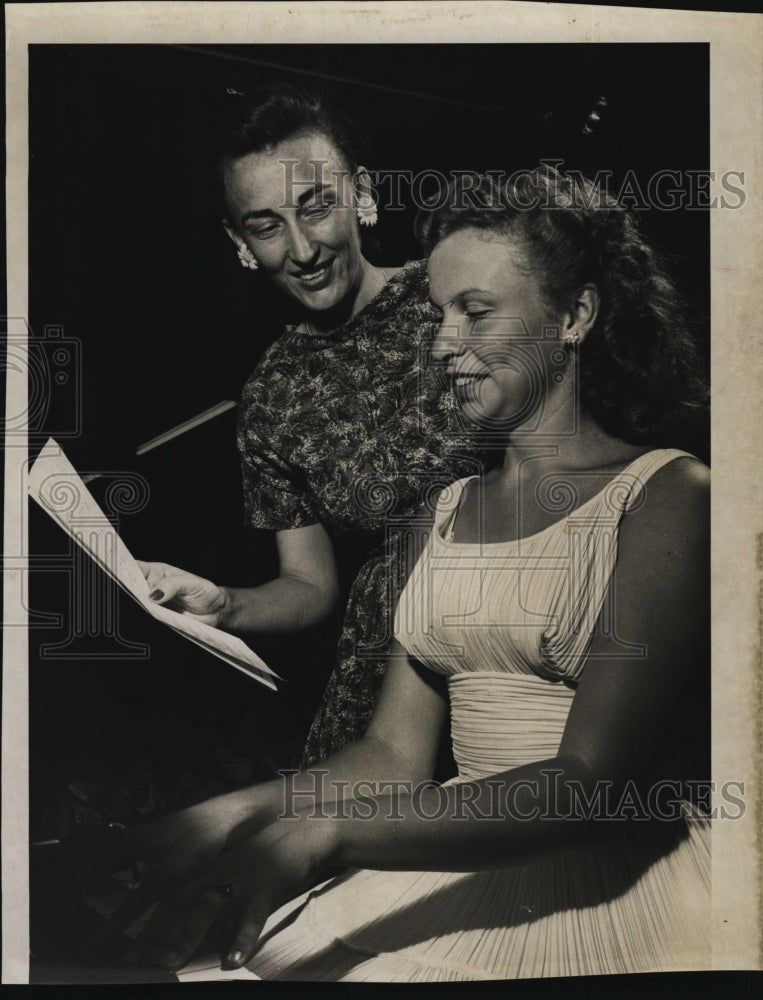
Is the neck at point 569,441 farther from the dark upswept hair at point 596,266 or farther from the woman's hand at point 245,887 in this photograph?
the woman's hand at point 245,887

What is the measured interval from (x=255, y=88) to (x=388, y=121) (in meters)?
0.45

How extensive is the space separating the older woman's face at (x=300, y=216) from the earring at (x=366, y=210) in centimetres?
3

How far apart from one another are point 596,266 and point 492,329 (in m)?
0.40

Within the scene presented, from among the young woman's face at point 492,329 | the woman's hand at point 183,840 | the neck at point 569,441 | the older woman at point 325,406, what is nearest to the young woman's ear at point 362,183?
the older woman at point 325,406

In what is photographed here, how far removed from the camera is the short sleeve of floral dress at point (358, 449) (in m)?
3.33

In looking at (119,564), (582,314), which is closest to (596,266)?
(582,314)

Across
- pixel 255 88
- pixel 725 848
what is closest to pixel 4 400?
pixel 255 88

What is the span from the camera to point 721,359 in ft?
11.1

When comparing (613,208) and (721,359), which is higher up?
(613,208)

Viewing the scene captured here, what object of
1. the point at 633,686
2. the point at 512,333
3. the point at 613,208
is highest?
the point at 613,208

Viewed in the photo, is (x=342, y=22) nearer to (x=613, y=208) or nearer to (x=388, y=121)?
(x=388, y=121)

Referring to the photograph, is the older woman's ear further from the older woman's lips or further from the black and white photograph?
the older woman's lips

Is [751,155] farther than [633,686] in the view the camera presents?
Yes

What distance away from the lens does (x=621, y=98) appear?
132 inches
